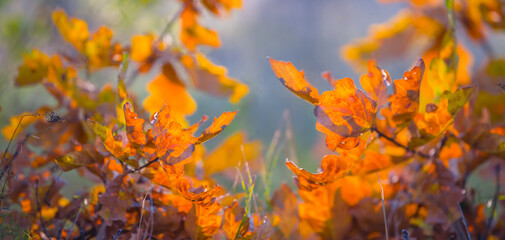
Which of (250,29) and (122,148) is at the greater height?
(250,29)

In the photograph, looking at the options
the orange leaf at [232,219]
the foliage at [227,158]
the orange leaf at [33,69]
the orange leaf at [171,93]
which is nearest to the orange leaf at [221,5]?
the foliage at [227,158]

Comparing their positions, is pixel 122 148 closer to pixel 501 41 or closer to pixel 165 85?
pixel 165 85

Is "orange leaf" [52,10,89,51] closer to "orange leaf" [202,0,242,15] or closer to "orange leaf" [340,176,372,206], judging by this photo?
"orange leaf" [202,0,242,15]

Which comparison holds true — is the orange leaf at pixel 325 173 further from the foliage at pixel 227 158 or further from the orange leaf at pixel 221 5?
the orange leaf at pixel 221 5

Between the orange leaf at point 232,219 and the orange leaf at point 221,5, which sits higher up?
the orange leaf at point 221,5

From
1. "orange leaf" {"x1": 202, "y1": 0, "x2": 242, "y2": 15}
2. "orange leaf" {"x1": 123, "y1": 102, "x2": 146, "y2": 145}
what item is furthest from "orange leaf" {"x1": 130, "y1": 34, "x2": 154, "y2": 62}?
"orange leaf" {"x1": 123, "y1": 102, "x2": 146, "y2": 145}

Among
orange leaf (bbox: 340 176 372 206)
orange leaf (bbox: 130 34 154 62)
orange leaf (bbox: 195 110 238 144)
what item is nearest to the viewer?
orange leaf (bbox: 195 110 238 144)

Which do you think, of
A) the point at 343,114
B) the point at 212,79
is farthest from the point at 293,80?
the point at 212,79

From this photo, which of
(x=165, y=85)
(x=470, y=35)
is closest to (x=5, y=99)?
(x=165, y=85)
